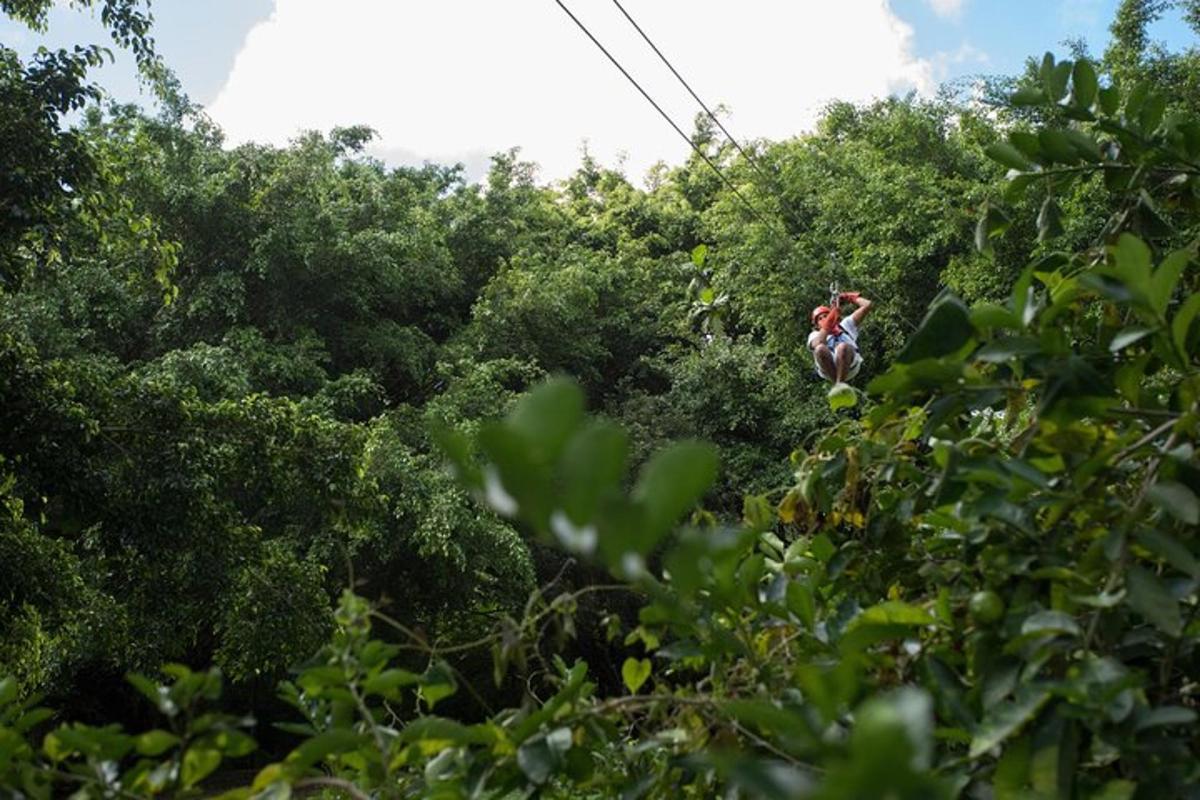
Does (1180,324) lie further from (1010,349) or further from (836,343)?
(836,343)

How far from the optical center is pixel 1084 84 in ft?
2.63

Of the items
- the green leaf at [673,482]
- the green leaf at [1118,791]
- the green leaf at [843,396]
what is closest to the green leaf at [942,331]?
the green leaf at [1118,791]

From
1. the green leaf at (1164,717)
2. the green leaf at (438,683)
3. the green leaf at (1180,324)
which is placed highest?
the green leaf at (438,683)

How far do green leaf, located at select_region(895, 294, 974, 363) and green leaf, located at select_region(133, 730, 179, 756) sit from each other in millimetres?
408

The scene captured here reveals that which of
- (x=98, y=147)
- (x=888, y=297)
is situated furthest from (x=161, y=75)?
(x=888, y=297)

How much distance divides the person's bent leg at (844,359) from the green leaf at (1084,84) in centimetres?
432

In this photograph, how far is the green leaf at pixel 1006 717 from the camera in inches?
18.2

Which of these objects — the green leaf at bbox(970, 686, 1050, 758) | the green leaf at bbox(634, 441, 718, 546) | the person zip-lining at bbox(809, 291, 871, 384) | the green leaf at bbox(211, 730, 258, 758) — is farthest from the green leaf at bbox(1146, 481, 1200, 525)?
the person zip-lining at bbox(809, 291, 871, 384)

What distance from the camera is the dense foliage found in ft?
1.59

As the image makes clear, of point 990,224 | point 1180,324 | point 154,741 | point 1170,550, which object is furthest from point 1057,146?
point 154,741

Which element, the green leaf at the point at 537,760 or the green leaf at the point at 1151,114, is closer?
the green leaf at the point at 537,760

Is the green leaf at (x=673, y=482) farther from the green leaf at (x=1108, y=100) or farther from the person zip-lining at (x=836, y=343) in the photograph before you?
the person zip-lining at (x=836, y=343)

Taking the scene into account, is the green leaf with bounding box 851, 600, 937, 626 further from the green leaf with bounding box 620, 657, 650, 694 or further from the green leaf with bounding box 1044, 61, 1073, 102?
the green leaf with bounding box 1044, 61, 1073, 102

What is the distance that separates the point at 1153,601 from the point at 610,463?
1.10 ft
